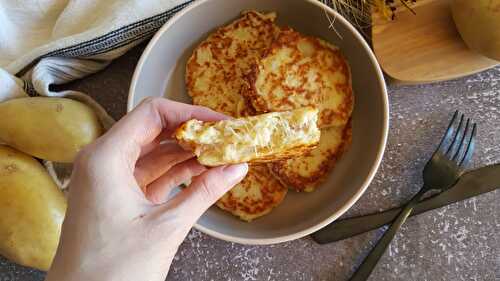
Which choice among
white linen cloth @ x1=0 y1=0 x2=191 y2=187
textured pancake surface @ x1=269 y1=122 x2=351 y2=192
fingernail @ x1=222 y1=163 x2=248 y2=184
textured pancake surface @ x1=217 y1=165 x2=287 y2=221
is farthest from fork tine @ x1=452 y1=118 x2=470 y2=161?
white linen cloth @ x1=0 y1=0 x2=191 y2=187

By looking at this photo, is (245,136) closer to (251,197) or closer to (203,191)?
(203,191)

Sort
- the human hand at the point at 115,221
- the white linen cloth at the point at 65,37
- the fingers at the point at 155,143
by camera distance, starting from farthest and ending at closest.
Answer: the white linen cloth at the point at 65,37
the fingers at the point at 155,143
the human hand at the point at 115,221

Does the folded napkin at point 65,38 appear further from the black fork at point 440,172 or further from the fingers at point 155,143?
the black fork at point 440,172

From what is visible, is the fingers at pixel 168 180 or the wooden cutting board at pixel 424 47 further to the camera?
the wooden cutting board at pixel 424 47

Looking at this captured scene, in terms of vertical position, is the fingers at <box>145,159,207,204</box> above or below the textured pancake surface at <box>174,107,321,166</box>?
below

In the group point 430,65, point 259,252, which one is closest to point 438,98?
point 430,65

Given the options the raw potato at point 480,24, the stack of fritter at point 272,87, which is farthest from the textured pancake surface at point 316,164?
the raw potato at point 480,24

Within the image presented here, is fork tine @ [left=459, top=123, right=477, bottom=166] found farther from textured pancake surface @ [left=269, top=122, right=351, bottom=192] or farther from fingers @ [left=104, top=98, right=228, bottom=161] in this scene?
fingers @ [left=104, top=98, right=228, bottom=161]
